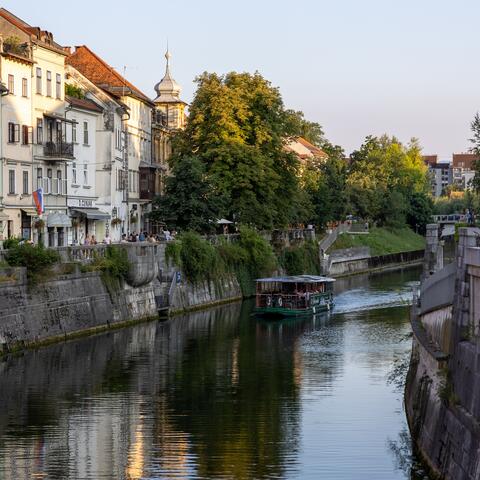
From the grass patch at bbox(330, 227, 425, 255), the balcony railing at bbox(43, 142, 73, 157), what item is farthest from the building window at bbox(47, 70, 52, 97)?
the grass patch at bbox(330, 227, 425, 255)

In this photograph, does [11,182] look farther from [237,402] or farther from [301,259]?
[237,402]

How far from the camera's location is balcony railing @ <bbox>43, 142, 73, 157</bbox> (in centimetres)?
7067

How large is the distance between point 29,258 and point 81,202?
1169 inches

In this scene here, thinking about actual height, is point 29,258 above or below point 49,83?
below

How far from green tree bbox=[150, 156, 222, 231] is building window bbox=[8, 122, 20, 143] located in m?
12.5

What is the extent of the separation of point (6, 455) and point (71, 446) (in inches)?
75.9

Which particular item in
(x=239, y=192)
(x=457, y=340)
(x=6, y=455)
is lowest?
(x=6, y=455)

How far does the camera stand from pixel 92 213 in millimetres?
78438

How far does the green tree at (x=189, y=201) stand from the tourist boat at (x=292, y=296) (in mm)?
6998

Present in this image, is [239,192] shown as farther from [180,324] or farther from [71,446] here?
[71,446]

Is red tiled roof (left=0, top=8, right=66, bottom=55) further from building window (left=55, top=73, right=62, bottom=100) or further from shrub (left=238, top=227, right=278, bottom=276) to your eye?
shrub (left=238, top=227, right=278, bottom=276)

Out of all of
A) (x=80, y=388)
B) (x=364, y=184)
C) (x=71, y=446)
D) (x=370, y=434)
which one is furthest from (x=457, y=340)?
(x=364, y=184)

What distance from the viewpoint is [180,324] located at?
61.3 metres

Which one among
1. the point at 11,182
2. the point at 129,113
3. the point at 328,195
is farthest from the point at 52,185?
the point at 328,195
